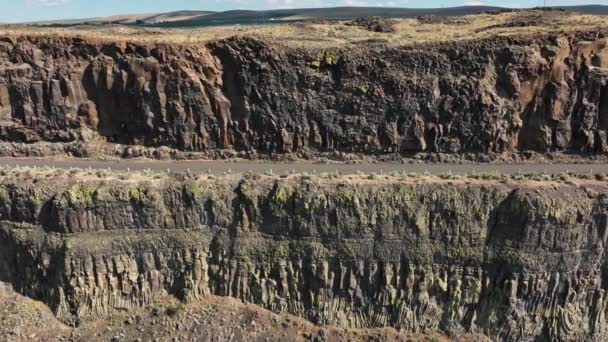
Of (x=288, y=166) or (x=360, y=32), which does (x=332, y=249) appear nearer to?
(x=288, y=166)

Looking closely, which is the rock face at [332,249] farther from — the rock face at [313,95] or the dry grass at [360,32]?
the dry grass at [360,32]

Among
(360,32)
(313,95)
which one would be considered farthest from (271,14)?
(313,95)

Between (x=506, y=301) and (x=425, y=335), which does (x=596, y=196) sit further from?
(x=425, y=335)

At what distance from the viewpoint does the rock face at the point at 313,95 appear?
32125mm

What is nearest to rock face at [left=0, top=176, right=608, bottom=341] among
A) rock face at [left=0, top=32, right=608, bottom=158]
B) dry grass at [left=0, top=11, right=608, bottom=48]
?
rock face at [left=0, top=32, right=608, bottom=158]

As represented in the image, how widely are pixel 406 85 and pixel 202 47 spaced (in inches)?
578

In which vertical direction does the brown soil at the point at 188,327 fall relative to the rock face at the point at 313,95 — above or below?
below

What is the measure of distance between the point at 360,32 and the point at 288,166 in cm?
1694

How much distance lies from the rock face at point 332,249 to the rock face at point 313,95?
6.72 m

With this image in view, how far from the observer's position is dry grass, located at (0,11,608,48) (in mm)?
35750

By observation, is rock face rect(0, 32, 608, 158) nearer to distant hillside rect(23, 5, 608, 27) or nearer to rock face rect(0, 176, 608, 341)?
rock face rect(0, 176, 608, 341)

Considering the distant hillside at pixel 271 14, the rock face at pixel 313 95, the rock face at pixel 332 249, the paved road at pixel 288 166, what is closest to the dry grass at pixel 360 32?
the rock face at pixel 313 95

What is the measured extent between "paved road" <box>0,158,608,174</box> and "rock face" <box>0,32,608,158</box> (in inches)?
53.4

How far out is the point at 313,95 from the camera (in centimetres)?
3356
